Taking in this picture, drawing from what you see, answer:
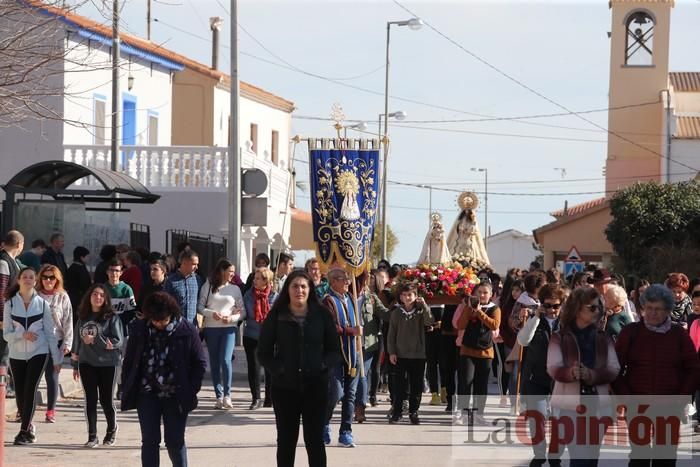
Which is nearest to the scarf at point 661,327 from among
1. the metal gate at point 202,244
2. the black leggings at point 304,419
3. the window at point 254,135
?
the black leggings at point 304,419

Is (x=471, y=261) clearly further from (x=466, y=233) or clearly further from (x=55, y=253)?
(x=55, y=253)

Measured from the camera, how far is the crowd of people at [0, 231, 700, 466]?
988 cm

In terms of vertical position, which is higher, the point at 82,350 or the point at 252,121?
the point at 252,121

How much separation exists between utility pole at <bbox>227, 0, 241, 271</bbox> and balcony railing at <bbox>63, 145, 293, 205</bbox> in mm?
7399

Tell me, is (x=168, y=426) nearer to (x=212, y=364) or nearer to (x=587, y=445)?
(x=587, y=445)

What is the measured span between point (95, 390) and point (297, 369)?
3.66 m

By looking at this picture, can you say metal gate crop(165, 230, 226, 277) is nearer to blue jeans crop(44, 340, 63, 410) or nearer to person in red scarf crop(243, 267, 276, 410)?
person in red scarf crop(243, 267, 276, 410)

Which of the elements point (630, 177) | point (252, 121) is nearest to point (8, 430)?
point (252, 121)

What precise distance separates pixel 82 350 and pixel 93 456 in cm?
111

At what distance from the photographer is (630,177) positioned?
64.2 m

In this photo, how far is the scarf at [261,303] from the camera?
16.5 metres

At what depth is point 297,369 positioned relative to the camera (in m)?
9.94

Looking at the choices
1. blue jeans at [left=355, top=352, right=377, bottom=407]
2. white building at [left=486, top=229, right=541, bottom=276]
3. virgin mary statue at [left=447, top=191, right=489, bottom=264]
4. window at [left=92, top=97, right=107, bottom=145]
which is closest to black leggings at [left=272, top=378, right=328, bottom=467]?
blue jeans at [left=355, top=352, right=377, bottom=407]

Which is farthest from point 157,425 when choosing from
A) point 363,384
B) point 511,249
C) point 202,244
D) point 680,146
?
point 511,249
